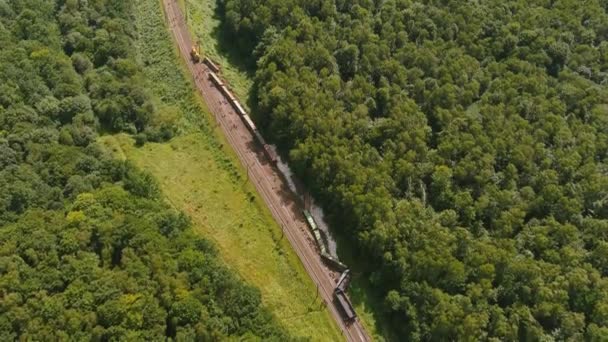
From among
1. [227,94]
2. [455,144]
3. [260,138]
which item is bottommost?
[260,138]

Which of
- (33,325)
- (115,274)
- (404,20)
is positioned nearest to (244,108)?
(404,20)

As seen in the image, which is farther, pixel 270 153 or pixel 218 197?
pixel 270 153

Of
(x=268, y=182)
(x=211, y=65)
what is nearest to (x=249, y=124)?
(x=268, y=182)

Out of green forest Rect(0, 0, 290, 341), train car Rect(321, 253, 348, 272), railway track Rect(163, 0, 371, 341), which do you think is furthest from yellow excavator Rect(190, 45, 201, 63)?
train car Rect(321, 253, 348, 272)

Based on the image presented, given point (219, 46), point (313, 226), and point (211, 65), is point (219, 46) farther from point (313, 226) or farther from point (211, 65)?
point (313, 226)

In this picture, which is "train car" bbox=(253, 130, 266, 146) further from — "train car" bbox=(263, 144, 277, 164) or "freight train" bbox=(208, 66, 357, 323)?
"train car" bbox=(263, 144, 277, 164)

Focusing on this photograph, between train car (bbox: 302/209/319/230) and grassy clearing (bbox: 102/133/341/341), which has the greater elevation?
train car (bbox: 302/209/319/230)

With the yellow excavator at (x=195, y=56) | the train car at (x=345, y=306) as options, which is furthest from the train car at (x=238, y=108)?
the train car at (x=345, y=306)

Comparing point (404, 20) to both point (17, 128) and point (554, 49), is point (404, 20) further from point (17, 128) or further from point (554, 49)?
point (17, 128)
